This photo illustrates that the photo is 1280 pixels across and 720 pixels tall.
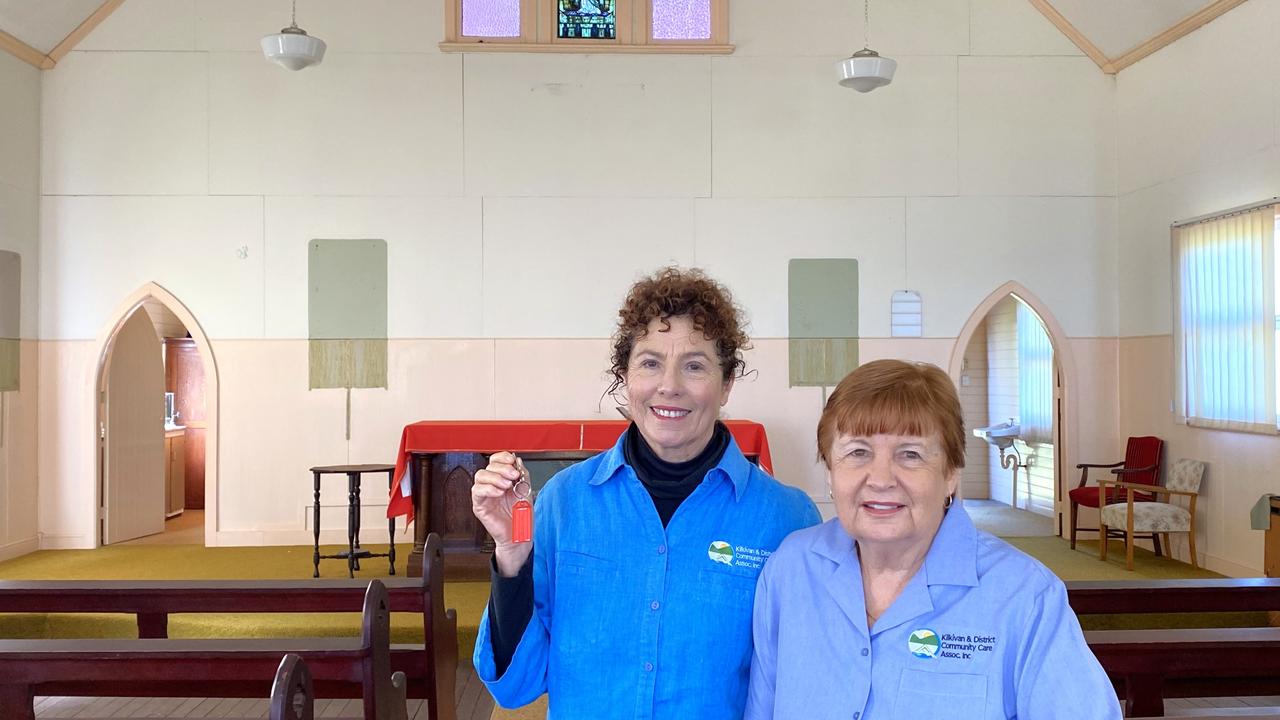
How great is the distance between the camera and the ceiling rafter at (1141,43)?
23.1 feet

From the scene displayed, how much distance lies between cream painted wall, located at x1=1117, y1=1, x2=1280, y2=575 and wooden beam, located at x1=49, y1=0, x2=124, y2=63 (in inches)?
356

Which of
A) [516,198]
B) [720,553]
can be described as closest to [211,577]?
[516,198]

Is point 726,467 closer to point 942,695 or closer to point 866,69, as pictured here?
point 942,695

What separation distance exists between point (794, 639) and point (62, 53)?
9014 millimetres

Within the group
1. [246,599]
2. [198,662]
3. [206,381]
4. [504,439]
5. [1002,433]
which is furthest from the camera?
[1002,433]

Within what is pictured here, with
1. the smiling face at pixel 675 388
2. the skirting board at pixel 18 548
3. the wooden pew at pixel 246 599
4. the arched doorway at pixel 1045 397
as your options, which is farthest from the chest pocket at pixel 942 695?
the skirting board at pixel 18 548

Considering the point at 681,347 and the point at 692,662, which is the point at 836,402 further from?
the point at 692,662

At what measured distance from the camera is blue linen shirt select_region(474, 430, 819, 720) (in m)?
1.71

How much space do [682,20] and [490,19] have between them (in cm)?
174

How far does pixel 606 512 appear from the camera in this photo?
181cm

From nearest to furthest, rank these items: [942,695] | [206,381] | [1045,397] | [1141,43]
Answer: [942,695]
[1141,43]
[206,381]
[1045,397]

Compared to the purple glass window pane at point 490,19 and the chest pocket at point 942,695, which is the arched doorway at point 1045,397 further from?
the chest pocket at point 942,695

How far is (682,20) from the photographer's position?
8398 millimetres

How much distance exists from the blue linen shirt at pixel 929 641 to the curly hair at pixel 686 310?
0.42 meters
